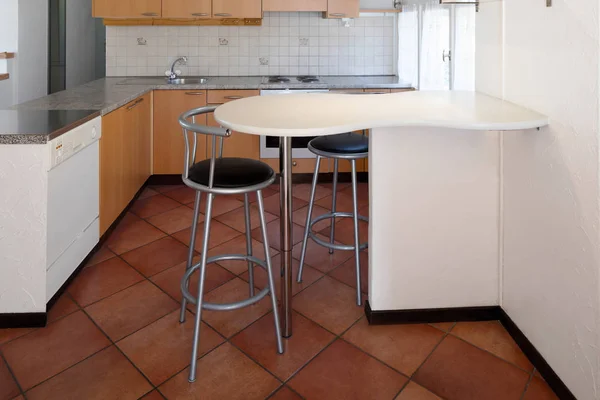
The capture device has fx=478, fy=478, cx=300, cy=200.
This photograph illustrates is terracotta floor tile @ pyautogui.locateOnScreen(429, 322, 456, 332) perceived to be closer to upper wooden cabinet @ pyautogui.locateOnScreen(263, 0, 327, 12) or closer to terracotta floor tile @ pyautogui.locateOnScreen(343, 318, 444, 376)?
terracotta floor tile @ pyautogui.locateOnScreen(343, 318, 444, 376)

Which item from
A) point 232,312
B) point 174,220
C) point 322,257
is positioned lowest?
point 232,312

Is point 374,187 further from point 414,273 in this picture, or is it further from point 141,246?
point 141,246

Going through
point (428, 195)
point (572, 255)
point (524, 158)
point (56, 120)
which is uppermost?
point (56, 120)

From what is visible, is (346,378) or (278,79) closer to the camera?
(346,378)

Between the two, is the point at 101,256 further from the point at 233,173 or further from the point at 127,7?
the point at 127,7

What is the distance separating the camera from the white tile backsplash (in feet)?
15.1

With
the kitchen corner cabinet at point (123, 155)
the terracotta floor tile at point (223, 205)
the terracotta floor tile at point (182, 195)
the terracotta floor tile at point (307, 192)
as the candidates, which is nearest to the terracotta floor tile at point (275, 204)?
the terracotta floor tile at point (307, 192)

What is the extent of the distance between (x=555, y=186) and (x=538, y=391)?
2.41ft

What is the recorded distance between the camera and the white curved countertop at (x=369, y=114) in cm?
161

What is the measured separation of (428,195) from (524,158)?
1.31 ft

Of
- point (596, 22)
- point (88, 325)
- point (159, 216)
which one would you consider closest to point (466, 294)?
point (596, 22)

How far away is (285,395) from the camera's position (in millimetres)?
1696

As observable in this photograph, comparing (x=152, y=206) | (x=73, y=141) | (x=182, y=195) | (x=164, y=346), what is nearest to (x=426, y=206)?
(x=164, y=346)

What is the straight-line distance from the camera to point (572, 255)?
158 cm
